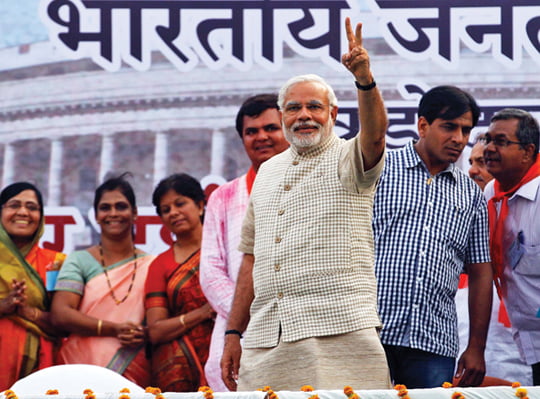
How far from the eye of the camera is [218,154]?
15.3 ft

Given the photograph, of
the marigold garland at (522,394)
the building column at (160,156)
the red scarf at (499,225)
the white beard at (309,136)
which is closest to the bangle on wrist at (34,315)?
the building column at (160,156)

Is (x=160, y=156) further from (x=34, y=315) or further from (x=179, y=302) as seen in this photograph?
(x=34, y=315)

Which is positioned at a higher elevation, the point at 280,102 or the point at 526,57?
the point at 526,57

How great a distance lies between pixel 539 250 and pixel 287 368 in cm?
132

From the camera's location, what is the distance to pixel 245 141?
13.0ft

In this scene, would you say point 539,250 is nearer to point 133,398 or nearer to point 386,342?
point 386,342

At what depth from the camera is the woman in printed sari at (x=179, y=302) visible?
13.5 ft

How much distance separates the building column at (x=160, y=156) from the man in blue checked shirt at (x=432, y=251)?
1.56 metres

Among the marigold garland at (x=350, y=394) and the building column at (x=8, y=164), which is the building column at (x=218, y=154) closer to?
the building column at (x=8, y=164)

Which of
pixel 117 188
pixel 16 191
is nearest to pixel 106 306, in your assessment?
pixel 117 188

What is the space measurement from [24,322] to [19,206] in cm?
56

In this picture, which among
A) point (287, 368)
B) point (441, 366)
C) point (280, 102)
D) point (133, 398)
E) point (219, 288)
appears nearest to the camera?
point (133, 398)

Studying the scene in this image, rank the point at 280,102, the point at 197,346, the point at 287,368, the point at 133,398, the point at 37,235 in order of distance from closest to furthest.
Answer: the point at 133,398, the point at 287,368, the point at 280,102, the point at 197,346, the point at 37,235

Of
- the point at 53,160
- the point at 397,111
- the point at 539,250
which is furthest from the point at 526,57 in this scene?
the point at 53,160
